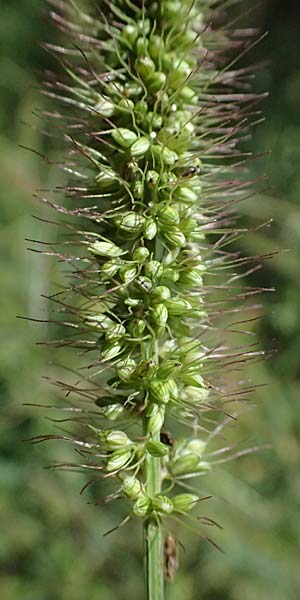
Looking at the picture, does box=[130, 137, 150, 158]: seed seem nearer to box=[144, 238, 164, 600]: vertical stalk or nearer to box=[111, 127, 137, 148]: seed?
box=[111, 127, 137, 148]: seed

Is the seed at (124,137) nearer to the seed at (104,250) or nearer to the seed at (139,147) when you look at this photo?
the seed at (139,147)

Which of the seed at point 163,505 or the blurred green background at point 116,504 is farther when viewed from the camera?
the blurred green background at point 116,504

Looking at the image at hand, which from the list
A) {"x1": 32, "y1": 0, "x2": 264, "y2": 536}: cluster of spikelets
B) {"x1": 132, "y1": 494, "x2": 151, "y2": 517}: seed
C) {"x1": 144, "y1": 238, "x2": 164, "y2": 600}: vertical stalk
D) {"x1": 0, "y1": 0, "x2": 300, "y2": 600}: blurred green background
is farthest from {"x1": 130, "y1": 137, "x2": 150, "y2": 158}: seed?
{"x1": 0, "y1": 0, "x2": 300, "y2": 600}: blurred green background

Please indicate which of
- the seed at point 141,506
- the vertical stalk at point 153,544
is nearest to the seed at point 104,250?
the vertical stalk at point 153,544

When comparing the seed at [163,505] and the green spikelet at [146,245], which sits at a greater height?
the green spikelet at [146,245]

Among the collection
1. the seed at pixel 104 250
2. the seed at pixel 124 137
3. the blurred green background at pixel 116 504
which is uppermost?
the seed at pixel 124 137

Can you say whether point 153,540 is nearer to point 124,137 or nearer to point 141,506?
point 141,506
